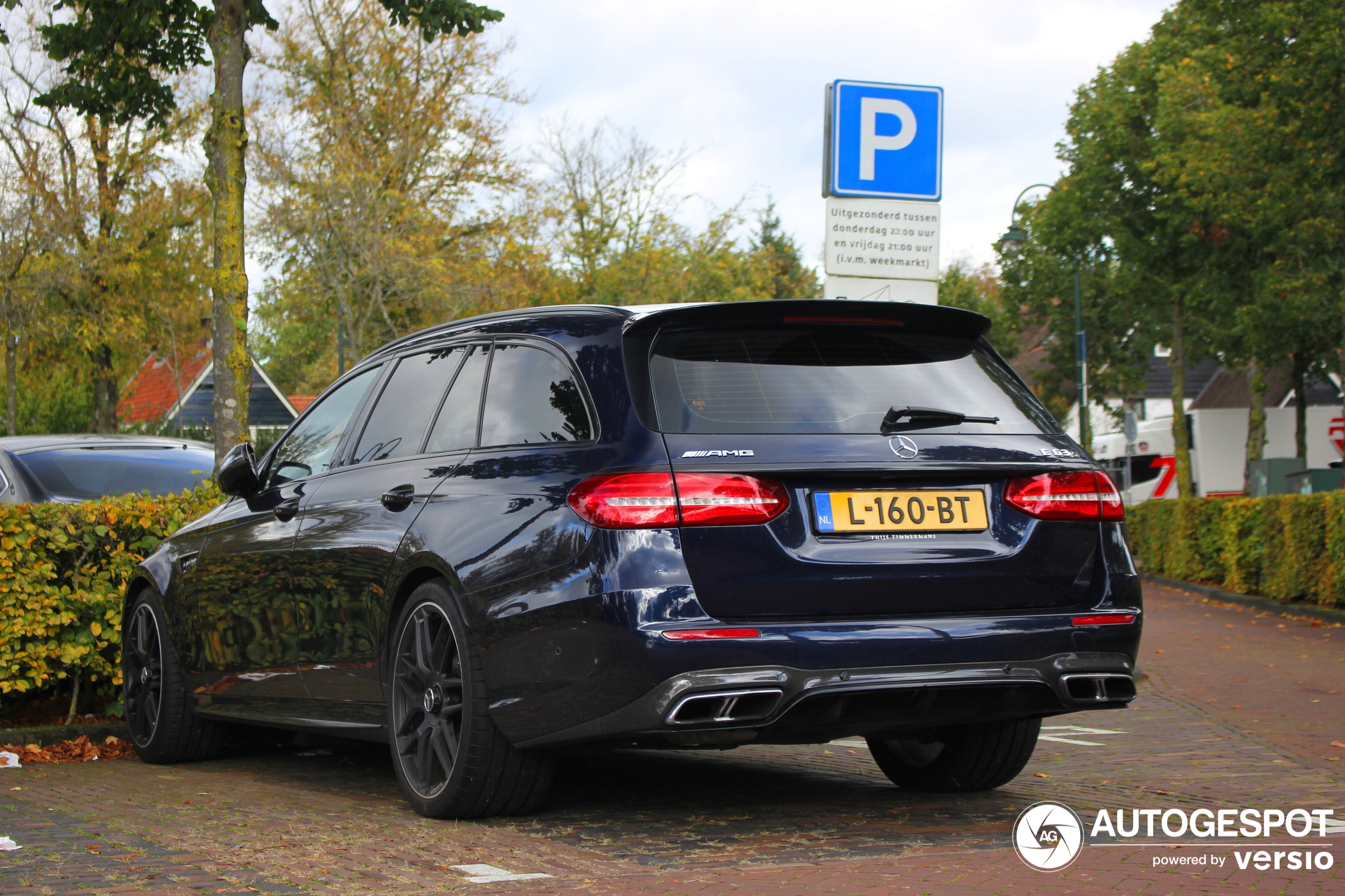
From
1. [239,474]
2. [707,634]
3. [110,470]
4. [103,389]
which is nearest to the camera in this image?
[707,634]

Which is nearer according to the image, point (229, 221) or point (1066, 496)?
point (1066, 496)

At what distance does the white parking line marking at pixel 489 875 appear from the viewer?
449 centimetres

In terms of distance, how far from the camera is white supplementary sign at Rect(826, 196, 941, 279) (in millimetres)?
10305

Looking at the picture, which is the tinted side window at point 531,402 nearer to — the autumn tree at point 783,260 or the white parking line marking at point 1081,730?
the white parking line marking at point 1081,730

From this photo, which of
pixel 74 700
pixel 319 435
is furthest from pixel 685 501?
pixel 74 700

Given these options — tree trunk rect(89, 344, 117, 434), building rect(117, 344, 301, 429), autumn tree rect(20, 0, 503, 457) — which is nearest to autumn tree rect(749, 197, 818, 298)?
building rect(117, 344, 301, 429)

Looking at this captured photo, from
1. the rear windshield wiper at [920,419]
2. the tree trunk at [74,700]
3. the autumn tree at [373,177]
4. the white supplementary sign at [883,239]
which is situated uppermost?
the autumn tree at [373,177]

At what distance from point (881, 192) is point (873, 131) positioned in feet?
1.31

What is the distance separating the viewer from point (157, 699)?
7535 mm

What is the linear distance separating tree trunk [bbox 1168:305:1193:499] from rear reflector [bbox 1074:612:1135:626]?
40.8 meters

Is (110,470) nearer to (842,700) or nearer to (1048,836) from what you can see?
(842,700)

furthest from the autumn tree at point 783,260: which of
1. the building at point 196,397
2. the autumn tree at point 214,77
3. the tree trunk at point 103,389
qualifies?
the autumn tree at point 214,77

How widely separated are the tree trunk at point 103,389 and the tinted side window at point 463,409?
33.8 m

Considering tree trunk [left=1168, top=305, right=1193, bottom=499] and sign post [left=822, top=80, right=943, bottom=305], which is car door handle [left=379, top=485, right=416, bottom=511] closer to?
sign post [left=822, top=80, right=943, bottom=305]
